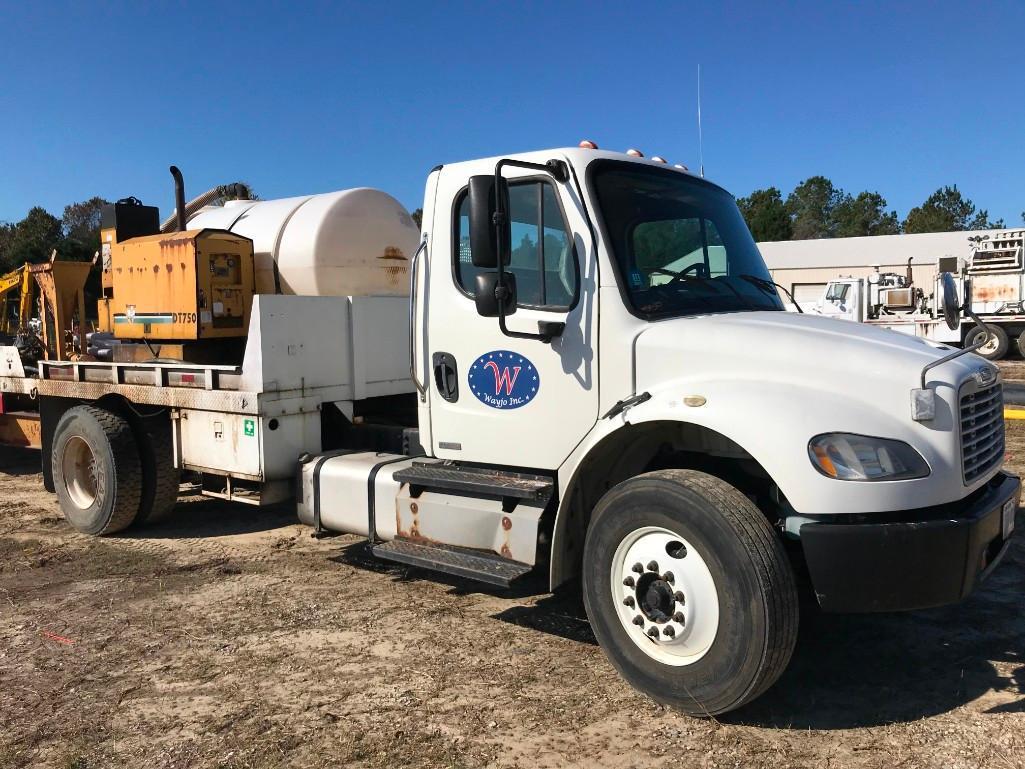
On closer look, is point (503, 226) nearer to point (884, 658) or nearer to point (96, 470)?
point (884, 658)

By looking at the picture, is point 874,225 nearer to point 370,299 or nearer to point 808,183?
point 808,183

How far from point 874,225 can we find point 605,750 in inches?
4008

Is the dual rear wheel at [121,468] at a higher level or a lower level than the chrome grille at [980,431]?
lower

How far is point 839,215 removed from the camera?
101m

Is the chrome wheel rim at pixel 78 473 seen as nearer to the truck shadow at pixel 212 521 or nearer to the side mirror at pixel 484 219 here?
the truck shadow at pixel 212 521

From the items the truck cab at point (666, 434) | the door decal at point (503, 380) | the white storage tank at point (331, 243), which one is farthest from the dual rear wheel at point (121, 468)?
the door decal at point (503, 380)

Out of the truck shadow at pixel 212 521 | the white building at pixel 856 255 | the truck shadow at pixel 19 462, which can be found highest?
the white building at pixel 856 255

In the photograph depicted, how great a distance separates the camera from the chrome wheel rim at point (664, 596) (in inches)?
143

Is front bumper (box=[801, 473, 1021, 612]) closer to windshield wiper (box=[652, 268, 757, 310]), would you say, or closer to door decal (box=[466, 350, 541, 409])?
windshield wiper (box=[652, 268, 757, 310])

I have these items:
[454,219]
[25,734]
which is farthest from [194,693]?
[454,219]

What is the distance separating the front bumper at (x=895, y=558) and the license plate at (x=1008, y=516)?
1.35 ft

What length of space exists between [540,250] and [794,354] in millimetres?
1375

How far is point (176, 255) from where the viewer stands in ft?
21.8

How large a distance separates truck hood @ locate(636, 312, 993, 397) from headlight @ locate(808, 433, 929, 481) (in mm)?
202
